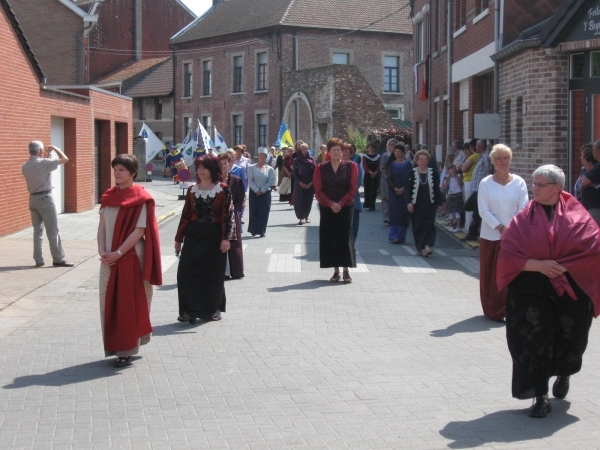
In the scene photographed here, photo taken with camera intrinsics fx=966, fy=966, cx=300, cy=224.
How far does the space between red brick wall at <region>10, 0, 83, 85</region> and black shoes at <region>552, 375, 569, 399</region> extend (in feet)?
104

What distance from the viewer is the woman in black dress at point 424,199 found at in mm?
15273

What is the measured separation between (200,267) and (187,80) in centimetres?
5209

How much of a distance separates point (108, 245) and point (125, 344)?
0.81m

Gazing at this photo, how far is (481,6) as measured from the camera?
22141mm

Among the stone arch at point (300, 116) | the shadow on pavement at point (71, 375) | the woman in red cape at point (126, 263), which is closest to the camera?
the shadow on pavement at point (71, 375)

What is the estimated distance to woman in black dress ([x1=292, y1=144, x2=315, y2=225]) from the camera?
20.6 metres

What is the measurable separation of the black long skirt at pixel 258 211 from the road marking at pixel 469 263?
14.1ft

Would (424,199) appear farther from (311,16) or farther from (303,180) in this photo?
(311,16)

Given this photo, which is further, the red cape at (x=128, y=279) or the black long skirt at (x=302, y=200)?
the black long skirt at (x=302, y=200)

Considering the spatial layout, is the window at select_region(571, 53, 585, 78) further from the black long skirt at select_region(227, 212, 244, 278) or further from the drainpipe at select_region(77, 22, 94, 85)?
the drainpipe at select_region(77, 22, 94, 85)

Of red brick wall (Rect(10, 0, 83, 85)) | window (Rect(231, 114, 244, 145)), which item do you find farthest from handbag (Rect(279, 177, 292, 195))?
window (Rect(231, 114, 244, 145))

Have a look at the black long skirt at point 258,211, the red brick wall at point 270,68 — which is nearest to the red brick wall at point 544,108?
the black long skirt at point 258,211

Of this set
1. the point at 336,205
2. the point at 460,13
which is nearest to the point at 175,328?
the point at 336,205

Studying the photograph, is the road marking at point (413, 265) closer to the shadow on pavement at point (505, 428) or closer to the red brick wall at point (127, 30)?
the shadow on pavement at point (505, 428)
